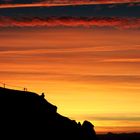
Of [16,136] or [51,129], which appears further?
[51,129]

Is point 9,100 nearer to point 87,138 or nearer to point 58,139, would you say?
point 58,139

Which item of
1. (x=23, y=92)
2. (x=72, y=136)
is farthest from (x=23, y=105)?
(x=72, y=136)

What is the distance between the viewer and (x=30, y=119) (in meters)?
180

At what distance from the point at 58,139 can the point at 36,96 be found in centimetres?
1105

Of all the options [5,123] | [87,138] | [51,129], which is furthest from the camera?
[87,138]

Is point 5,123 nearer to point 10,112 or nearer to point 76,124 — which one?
point 10,112

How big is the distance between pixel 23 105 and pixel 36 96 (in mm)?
3558

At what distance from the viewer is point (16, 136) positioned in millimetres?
173125

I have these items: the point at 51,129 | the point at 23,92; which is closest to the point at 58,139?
the point at 51,129

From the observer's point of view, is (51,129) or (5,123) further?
(51,129)

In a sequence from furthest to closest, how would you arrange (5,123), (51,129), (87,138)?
(87,138) → (51,129) → (5,123)

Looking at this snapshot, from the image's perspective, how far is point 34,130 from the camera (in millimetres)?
180125

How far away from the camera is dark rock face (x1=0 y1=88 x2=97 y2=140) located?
173750mm

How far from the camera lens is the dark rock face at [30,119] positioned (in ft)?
570
